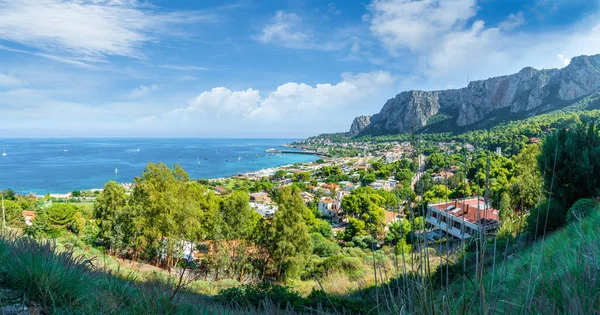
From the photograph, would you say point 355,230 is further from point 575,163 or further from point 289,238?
point 575,163

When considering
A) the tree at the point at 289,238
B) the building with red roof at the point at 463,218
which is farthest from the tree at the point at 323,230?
the building with red roof at the point at 463,218

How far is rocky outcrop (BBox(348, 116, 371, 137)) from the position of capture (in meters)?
108

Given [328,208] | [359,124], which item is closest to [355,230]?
[328,208]

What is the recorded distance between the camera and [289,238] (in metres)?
7.41

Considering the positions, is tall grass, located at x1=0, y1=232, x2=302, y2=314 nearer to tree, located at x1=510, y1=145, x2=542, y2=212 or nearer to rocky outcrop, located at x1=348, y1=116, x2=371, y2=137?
tree, located at x1=510, y1=145, x2=542, y2=212

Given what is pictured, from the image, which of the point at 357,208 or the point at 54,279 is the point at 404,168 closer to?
the point at 54,279

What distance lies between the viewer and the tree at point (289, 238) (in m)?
7.27

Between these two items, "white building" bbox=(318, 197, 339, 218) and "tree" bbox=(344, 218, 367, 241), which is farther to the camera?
"white building" bbox=(318, 197, 339, 218)

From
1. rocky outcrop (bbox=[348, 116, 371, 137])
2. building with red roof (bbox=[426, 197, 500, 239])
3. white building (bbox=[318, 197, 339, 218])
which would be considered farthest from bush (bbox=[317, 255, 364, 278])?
rocky outcrop (bbox=[348, 116, 371, 137])

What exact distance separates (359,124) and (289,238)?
106636mm

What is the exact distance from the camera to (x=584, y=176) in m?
5.75

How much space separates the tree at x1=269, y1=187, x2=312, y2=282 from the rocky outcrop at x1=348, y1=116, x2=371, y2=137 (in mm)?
101922

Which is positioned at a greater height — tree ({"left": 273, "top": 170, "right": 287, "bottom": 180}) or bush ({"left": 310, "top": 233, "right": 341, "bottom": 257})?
bush ({"left": 310, "top": 233, "right": 341, "bottom": 257})

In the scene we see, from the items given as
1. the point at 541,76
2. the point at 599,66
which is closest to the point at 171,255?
the point at 541,76
